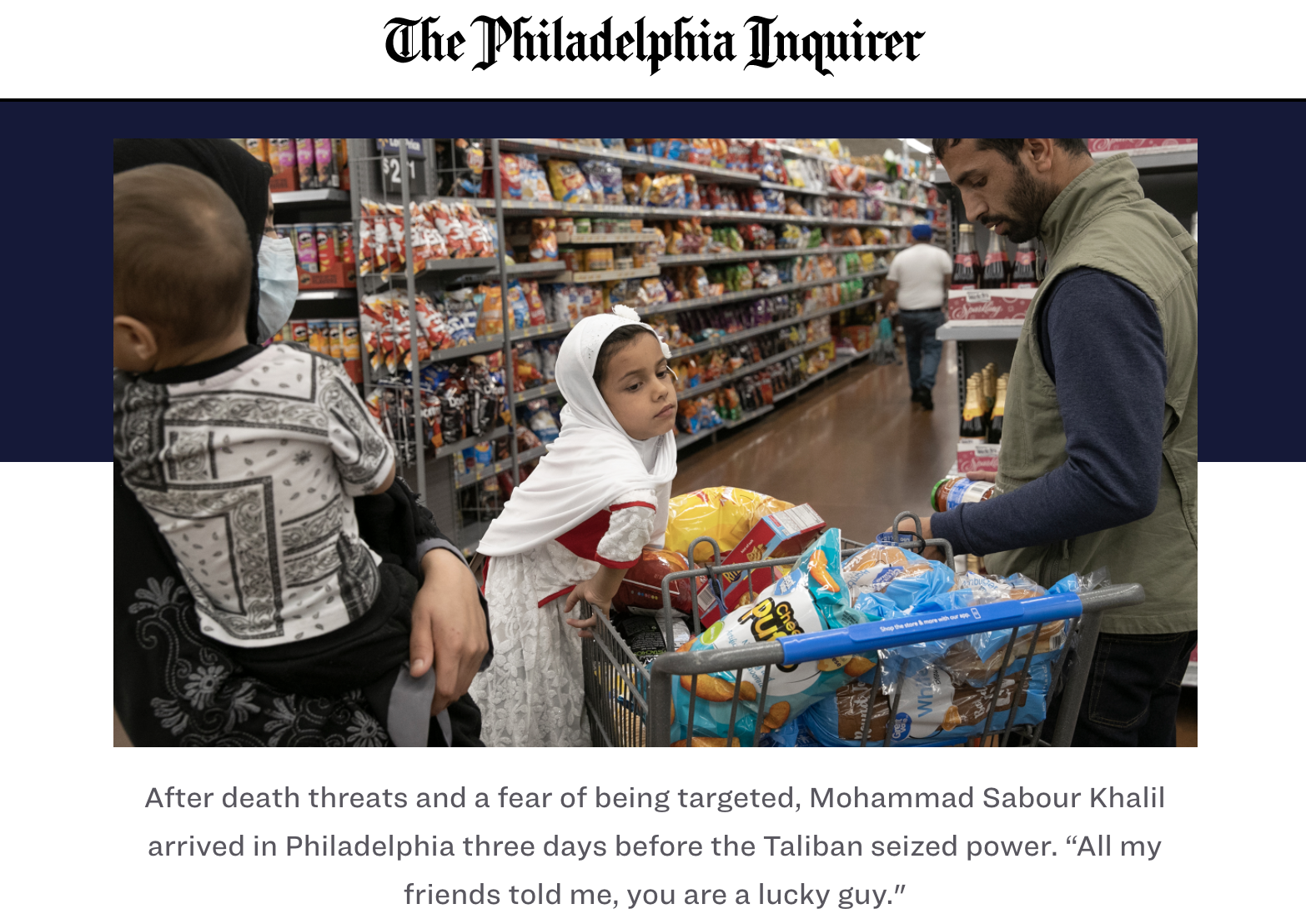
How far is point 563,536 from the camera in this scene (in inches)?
68.0

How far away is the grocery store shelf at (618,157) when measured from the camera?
5.19 metres

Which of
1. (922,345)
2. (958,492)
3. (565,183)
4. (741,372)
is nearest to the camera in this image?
(958,492)

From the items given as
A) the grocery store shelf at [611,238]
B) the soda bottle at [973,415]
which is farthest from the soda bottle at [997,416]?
the grocery store shelf at [611,238]

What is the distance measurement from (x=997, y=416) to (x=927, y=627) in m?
1.93

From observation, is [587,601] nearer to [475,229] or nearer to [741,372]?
[475,229]

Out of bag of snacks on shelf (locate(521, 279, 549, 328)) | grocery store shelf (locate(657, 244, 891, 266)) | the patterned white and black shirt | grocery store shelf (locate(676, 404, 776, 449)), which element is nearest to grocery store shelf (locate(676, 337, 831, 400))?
grocery store shelf (locate(676, 404, 776, 449))

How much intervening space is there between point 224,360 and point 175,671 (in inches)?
12.3

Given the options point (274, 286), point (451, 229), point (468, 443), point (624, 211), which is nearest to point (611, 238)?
point (624, 211)

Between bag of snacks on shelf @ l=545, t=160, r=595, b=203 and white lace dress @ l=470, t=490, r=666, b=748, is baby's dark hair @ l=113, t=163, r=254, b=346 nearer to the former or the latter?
white lace dress @ l=470, t=490, r=666, b=748

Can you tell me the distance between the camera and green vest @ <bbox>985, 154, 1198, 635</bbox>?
142cm

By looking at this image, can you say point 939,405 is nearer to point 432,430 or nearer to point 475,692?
point 432,430

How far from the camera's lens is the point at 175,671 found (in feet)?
3.04

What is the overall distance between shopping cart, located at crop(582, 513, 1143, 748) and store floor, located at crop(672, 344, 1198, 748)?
334 centimetres
